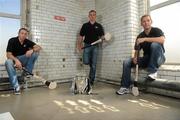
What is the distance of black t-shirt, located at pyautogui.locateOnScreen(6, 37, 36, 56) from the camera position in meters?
3.32

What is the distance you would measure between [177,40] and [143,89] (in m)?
0.94

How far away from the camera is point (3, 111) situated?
2035 mm

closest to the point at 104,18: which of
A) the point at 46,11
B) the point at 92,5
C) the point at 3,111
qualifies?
the point at 92,5

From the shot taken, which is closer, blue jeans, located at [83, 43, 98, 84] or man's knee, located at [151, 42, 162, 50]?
man's knee, located at [151, 42, 162, 50]

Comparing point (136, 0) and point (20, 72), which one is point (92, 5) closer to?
point (136, 0)

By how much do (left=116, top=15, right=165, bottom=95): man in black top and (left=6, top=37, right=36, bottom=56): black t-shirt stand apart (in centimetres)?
177

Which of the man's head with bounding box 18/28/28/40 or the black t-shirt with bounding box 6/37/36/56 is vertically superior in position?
the man's head with bounding box 18/28/28/40

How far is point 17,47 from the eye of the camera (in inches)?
135

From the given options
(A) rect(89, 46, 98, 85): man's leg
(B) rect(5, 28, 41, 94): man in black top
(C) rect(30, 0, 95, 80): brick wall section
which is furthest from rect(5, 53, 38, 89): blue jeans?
(A) rect(89, 46, 98, 85): man's leg

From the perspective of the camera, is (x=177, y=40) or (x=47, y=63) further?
(x=47, y=63)

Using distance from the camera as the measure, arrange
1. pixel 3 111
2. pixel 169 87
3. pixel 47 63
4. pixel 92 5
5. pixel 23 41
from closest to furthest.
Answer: pixel 3 111 < pixel 169 87 < pixel 23 41 < pixel 47 63 < pixel 92 5

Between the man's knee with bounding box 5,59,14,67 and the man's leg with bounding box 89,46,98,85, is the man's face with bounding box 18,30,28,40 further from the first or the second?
the man's leg with bounding box 89,46,98,85

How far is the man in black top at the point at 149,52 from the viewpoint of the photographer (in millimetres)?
2777

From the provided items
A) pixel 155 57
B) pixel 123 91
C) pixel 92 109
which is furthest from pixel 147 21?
pixel 92 109
